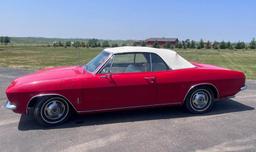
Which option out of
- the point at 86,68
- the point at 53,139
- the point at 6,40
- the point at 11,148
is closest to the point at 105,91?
the point at 86,68

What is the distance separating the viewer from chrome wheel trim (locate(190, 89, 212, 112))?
257 inches

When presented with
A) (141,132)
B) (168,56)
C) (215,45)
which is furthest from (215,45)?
(141,132)

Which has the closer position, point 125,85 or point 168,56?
point 125,85

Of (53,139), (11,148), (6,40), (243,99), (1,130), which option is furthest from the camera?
(6,40)

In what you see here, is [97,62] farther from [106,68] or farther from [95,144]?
[95,144]

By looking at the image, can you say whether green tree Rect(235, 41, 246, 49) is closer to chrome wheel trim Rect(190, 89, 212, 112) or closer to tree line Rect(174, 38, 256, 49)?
tree line Rect(174, 38, 256, 49)

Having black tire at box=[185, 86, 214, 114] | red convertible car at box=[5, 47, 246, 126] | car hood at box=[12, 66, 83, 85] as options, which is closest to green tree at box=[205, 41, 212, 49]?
red convertible car at box=[5, 47, 246, 126]

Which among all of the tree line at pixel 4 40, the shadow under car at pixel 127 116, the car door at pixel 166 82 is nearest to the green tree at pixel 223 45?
the shadow under car at pixel 127 116

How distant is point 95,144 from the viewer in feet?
15.9

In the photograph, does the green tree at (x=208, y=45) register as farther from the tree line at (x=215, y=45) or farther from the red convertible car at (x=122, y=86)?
the red convertible car at (x=122, y=86)

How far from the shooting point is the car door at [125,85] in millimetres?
5938

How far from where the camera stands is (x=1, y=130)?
5.61 metres

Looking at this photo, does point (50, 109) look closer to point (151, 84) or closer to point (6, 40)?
point (151, 84)

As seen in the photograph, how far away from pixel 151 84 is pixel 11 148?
9.12ft
